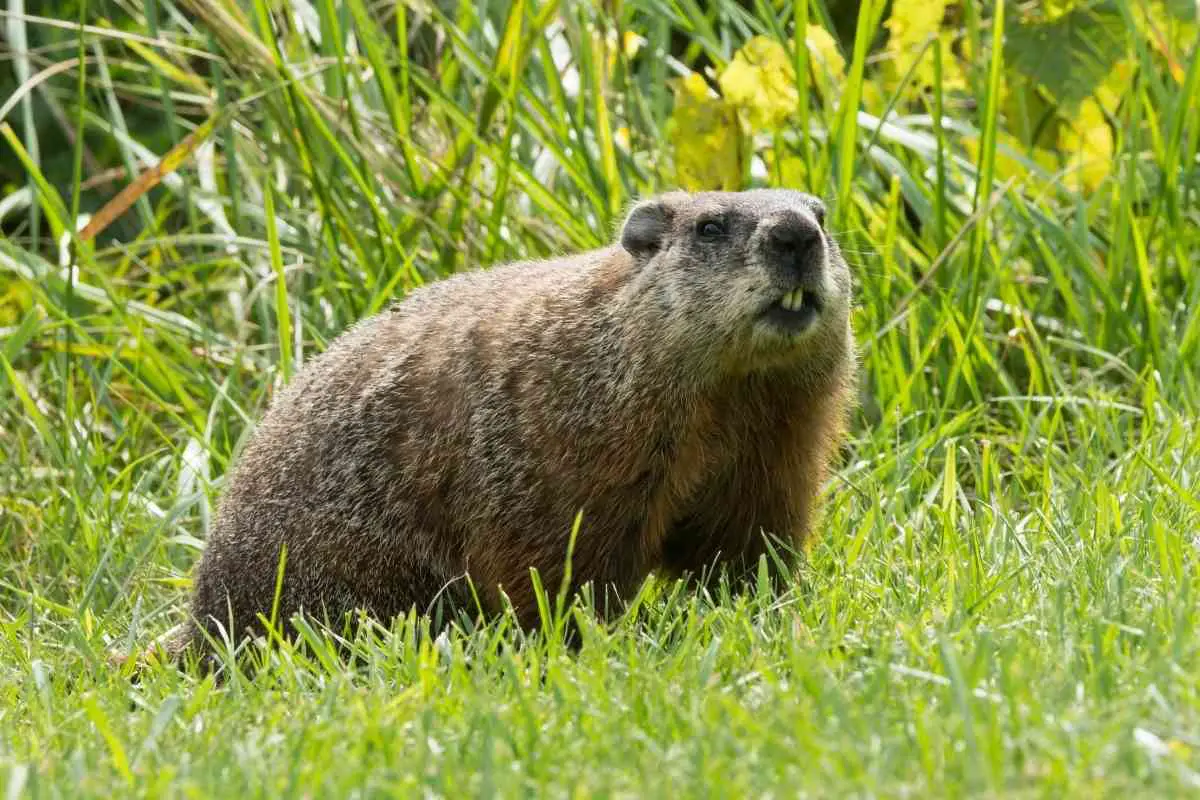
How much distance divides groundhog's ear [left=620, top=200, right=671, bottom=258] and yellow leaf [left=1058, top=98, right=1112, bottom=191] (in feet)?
6.76

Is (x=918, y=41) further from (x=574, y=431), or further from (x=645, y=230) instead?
(x=574, y=431)

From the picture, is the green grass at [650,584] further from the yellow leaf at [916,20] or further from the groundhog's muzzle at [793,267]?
the groundhog's muzzle at [793,267]

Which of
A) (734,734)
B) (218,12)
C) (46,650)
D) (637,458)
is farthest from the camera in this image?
(218,12)

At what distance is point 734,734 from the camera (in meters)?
2.61

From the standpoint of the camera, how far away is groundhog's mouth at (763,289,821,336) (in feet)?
12.8

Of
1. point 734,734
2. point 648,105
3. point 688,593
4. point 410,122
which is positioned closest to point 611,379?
point 688,593

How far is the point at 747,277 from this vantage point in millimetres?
3934

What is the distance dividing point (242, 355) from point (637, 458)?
2041 millimetres

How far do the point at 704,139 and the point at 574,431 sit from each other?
5.32 ft

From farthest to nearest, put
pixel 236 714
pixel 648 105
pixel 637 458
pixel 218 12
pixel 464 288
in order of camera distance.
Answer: pixel 648 105 → pixel 218 12 → pixel 464 288 → pixel 637 458 → pixel 236 714

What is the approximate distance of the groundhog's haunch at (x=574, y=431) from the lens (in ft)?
13.1

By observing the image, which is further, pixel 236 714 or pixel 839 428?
pixel 839 428

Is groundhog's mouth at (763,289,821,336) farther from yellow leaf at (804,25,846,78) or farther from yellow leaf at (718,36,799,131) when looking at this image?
yellow leaf at (804,25,846,78)

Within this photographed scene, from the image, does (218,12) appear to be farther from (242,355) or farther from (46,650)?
(46,650)
